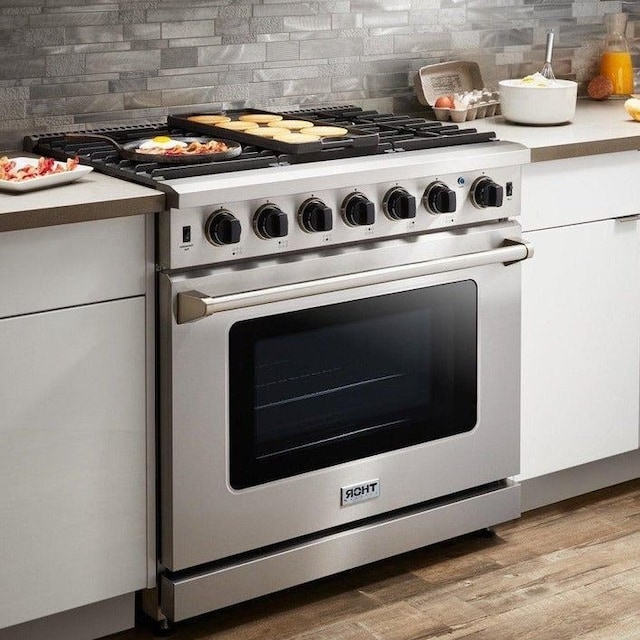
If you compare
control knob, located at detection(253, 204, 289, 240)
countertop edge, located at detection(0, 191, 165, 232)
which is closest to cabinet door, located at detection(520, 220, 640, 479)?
control knob, located at detection(253, 204, 289, 240)

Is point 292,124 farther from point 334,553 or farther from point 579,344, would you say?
point 334,553

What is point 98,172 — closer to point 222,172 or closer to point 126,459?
point 222,172

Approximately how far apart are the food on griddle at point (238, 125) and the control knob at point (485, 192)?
22.1 inches

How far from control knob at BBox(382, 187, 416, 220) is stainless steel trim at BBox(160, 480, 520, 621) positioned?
73 cm

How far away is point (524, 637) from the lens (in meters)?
2.81

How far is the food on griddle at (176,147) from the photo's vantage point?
9.34 ft

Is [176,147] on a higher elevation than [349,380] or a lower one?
higher

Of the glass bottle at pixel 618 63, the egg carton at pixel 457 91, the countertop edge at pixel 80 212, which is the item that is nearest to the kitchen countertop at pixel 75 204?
the countertop edge at pixel 80 212

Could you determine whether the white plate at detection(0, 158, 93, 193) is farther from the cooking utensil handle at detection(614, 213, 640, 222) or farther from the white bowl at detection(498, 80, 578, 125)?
the cooking utensil handle at detection(614, 213, 640, 222)

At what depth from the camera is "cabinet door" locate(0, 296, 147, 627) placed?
2479 millimetres

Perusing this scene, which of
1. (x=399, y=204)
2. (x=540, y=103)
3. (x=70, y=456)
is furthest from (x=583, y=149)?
(x=70, y=456)

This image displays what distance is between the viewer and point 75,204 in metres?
2.42

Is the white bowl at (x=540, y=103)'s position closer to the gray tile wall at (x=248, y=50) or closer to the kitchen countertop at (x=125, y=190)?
the kitchen countertop at (x=125, y=190)

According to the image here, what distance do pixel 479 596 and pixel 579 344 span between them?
0.74 meters
